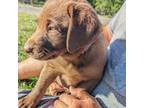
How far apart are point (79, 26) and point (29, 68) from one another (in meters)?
0.30

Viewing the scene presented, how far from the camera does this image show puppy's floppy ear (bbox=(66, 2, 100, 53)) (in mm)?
2195

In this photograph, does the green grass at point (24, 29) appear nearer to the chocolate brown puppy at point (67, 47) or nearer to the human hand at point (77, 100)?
the chocolate brown puppy at point (67, 47)

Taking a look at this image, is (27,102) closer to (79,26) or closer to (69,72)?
(69,72)

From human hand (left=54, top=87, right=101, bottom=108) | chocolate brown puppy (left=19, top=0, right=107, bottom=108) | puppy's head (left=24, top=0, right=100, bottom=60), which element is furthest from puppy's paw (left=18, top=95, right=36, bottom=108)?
puppy's head (left=24, top=0, right=100, bottom=60)

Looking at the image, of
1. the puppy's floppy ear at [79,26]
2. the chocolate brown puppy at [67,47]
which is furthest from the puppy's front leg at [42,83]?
the puppy's floppy ear at [79,26]

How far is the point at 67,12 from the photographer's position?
2209 mm

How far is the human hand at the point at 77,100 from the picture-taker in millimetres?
2229

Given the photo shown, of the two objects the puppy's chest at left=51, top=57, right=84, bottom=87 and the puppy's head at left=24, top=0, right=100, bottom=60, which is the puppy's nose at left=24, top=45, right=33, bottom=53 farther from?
the puppy's chest at left=51, top=57, right=84, bottom=87

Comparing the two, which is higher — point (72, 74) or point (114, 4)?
point (114, 4)

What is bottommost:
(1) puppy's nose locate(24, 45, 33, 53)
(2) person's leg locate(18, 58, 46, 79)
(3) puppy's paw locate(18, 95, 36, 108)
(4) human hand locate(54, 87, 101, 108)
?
(3) puppy's paw locate(18, 95, 36, 108)

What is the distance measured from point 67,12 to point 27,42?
212mm

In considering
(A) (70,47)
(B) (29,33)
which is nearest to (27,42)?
(B) (29,33)
